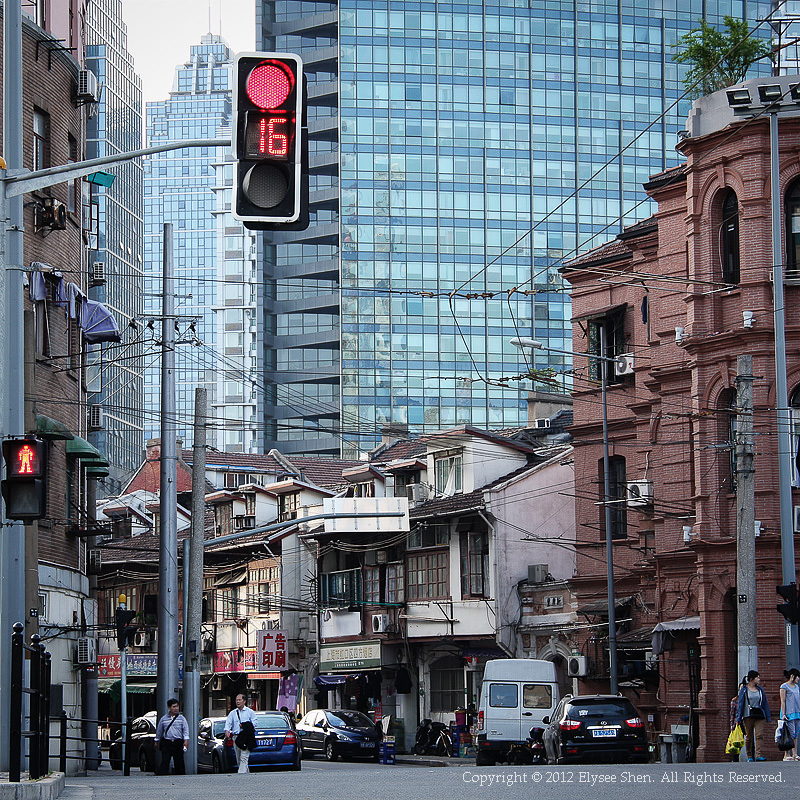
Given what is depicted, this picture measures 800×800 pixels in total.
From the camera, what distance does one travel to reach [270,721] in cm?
3597

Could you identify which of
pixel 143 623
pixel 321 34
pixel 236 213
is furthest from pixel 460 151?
pixel 236 213

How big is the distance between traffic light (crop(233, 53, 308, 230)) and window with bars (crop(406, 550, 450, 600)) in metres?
46.0

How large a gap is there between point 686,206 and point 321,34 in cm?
8832

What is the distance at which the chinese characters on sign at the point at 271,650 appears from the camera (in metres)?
65.6

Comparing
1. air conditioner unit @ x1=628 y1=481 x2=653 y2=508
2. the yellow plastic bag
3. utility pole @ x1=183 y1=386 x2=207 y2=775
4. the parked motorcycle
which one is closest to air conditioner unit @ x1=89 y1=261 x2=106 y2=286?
utility pole @ x1=183 y1=386 x2=207 y2=775

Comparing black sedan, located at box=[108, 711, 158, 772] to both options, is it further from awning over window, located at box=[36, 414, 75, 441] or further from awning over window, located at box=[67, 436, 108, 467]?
awning over window, located at box=[36, 414, 75, 441]

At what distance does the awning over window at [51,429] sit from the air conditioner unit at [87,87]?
7605 mm

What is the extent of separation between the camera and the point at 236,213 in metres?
12.8

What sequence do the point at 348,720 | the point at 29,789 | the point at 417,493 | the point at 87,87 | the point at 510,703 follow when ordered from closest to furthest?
the point at 29,789, the point at 87,87, the point at 510,703, the point at 348,720, the point at 417,493

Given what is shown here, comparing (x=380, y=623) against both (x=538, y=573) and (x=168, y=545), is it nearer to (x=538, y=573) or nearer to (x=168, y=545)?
(x=538, y=573)

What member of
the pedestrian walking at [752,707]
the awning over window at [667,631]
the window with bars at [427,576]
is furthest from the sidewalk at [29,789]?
the window with bars at [427,576]

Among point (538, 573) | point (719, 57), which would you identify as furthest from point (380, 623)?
point (719, 57)

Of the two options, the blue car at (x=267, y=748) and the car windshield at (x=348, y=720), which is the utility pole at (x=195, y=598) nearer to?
the blue car at (x=267, y=748)

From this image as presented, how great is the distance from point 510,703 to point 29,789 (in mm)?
28088
